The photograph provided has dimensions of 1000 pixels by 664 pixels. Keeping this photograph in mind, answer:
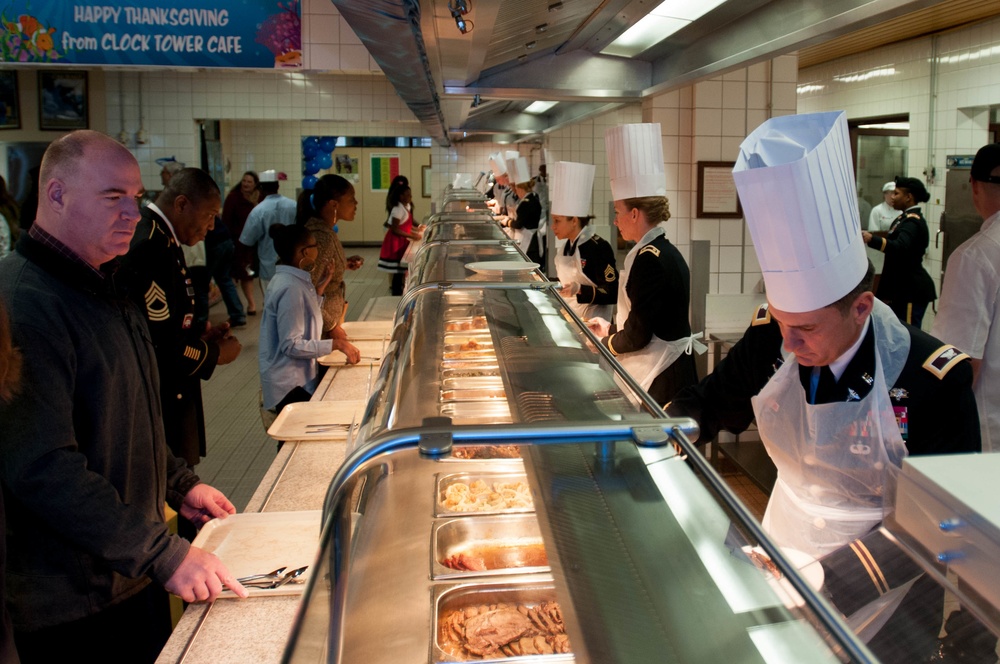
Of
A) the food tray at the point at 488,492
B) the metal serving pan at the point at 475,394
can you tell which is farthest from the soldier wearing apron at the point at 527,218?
the food tray at the point at 488,492

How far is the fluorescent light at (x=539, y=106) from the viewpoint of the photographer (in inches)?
278

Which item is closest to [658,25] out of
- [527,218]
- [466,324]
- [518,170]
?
[466,324]

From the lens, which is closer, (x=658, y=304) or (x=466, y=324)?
(x=466, y=324)

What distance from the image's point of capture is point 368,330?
429cm

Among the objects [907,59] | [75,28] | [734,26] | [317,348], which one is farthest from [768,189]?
[907,59]

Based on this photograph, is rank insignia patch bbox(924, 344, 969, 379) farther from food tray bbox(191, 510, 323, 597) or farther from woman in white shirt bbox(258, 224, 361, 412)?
woman in white shirt bbox(258, 224, 361, 412)

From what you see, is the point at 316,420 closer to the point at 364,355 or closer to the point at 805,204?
the point at 364,355

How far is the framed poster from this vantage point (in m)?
4.68

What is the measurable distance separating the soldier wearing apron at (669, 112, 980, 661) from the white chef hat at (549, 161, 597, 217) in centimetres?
365

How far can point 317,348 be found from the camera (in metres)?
3.28

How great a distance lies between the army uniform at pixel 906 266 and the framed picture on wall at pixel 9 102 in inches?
323

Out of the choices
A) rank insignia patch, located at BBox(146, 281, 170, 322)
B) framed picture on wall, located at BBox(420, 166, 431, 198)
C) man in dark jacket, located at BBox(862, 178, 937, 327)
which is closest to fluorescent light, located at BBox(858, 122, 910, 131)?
man in dark jacket, located at BBox(862, 178, 937, 327)

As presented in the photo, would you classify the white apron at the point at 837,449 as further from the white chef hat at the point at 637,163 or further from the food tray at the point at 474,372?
the white chef hat at the point at 637,163

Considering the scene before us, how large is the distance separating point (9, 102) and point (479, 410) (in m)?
8.42
